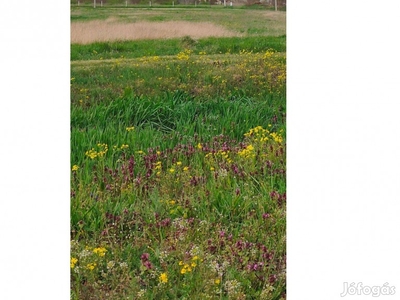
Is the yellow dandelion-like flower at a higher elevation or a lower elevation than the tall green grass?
lower

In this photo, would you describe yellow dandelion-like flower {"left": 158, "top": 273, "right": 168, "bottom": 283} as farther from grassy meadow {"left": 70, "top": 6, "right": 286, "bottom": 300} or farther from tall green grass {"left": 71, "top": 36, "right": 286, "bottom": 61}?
tall green grass {"left": 71, "top": 36, "right": 286, "bottom": 61}

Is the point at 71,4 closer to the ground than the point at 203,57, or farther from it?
farther from it

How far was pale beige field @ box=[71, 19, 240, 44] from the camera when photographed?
189 inches

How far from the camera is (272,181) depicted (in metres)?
4.23

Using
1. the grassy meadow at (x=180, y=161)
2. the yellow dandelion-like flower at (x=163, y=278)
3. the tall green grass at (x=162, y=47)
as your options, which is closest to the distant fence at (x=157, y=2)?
the grassy meadow at (x=180, y=161)

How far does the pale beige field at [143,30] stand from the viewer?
4.80 m

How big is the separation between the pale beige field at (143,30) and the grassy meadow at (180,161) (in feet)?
0.12

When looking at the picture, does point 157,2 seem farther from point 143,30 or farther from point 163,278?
point 163,278

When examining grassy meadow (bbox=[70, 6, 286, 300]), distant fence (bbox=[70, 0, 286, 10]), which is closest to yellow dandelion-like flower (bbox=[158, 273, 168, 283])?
grassy meadow (bbox=[70, 6, 286, 300])

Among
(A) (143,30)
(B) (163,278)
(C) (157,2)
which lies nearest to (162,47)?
(A) (143,30)

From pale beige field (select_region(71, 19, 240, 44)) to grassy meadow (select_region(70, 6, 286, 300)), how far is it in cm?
Answer: 4
